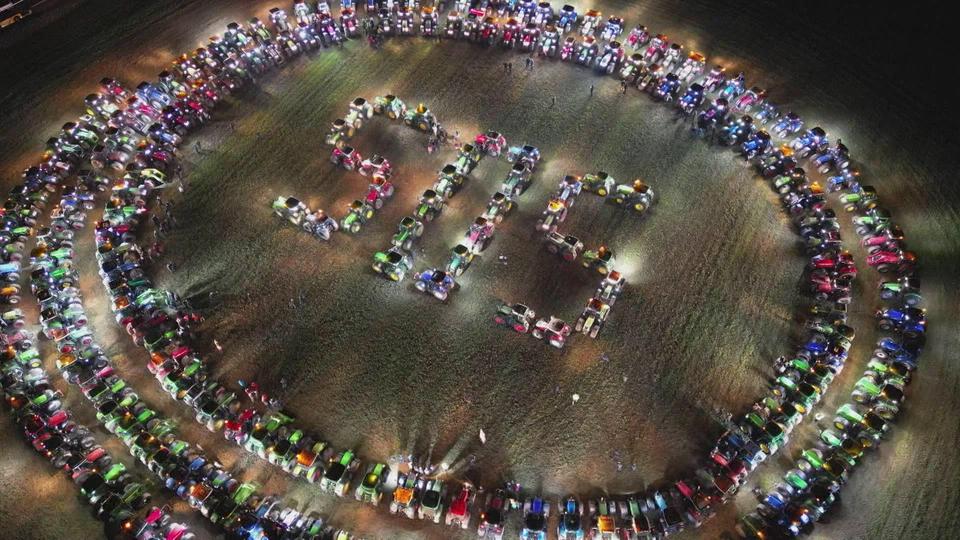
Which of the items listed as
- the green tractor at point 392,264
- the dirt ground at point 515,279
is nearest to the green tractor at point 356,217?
the dirt ground at point 515,279

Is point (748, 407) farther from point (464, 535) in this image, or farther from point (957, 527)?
point (464, 535)

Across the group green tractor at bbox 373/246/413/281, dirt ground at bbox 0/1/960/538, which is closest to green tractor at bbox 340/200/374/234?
dirt ground at bbox 0/1/960/538

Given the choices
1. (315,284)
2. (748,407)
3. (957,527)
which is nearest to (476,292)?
(315,284)

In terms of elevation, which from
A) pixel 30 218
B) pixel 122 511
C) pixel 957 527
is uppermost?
pixel 957 527

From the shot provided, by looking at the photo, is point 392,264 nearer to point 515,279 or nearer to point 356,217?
point 356,217

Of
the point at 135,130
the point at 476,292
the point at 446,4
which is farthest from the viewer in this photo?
the point at 446,4

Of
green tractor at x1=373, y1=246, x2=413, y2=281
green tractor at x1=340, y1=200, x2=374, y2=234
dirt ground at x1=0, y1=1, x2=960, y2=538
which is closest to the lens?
dirt ground at x1=0, y1=1, x2=960, y2=538

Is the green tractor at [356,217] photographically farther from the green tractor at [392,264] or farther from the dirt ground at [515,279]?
the green tractor at [392,264]

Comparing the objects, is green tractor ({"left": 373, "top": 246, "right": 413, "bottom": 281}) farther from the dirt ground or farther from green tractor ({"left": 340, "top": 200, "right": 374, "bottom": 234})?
green tractor ({"left": 340, "top": 200, "right": 374, "bottom": 234})
